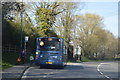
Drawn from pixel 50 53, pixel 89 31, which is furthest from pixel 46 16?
pixel 89 31

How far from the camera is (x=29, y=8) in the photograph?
37312 millimetres

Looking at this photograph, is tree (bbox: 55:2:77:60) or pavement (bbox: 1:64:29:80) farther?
tree (bbox: 55:2:77:60)

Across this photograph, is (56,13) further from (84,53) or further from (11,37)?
(84,53)

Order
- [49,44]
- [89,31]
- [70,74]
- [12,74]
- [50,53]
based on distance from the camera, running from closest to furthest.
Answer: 1. [12,74]
2. [70,74]
3. [50,53]
4. [49,44]
5. [89,31]

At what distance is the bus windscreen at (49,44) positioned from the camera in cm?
2319

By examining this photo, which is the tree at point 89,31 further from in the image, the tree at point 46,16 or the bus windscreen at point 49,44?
the bus windscreen at point 49,44

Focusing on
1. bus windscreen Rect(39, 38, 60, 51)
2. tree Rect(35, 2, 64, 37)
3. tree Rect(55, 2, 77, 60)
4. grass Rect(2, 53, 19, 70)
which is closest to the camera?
bus windscreen Rect(39, 38, 60, 51)

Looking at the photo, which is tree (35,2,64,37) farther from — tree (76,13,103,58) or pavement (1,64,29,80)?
pavement (1,64,29,80)

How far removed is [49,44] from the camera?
23.3 meters

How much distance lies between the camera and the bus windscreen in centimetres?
2319

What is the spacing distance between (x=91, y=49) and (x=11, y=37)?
96.9 feet

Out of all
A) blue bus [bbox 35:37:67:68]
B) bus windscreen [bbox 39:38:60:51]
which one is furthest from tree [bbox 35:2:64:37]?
blue bus [bbox 35:37:67:68]

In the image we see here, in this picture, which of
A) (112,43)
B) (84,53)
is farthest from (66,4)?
(112,43)

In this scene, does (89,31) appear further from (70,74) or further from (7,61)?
(70,74)
